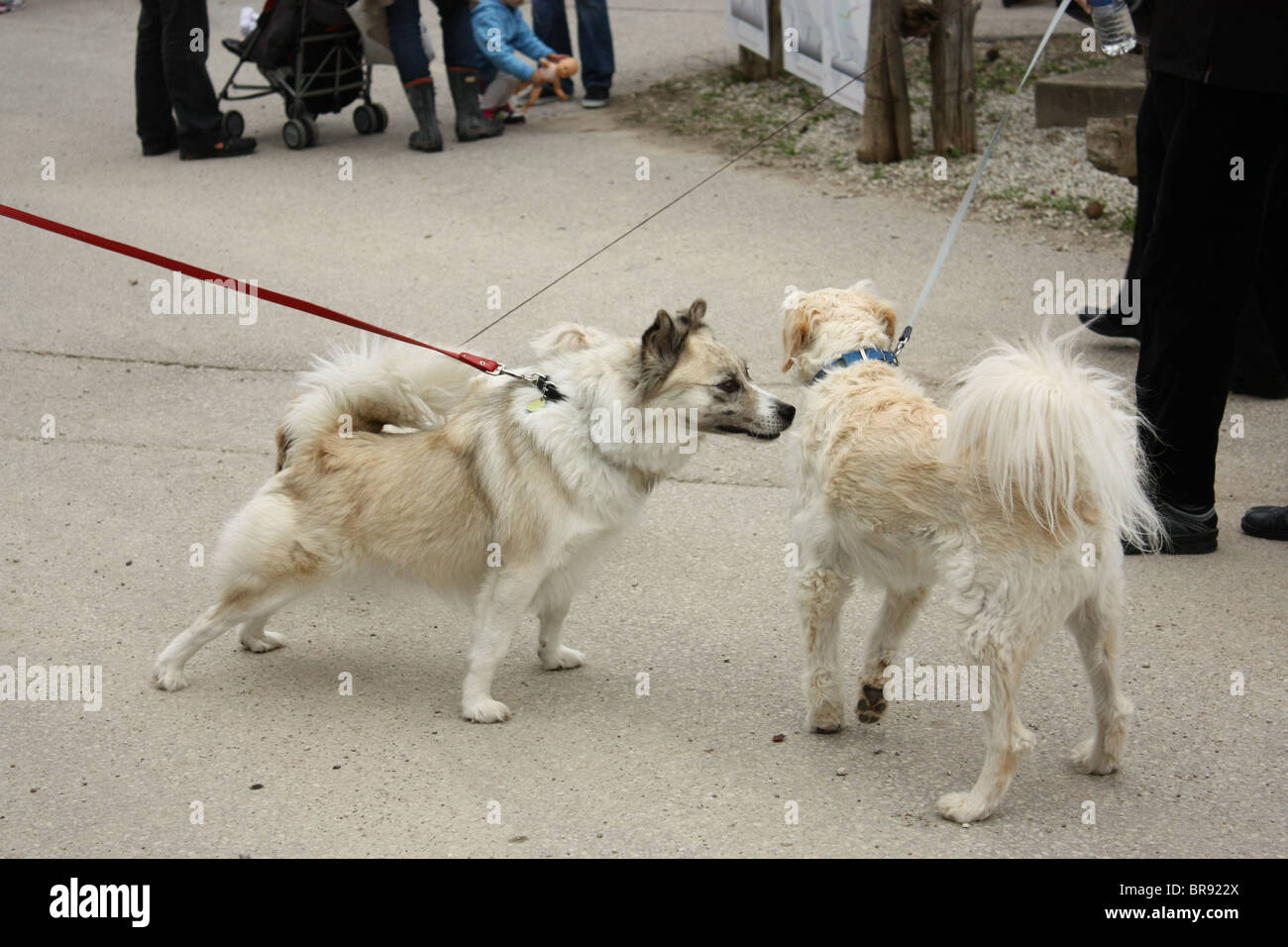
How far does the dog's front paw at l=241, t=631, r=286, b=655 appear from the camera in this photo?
4.86 m

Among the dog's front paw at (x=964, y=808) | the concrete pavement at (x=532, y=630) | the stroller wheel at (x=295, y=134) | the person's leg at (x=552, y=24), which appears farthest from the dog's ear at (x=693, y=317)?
the person's leg at (x=552, y=24)

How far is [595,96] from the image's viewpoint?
12.2 m

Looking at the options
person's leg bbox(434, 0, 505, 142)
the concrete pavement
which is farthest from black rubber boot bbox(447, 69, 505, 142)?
the concrete pavement

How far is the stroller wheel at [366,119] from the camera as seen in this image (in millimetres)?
11305

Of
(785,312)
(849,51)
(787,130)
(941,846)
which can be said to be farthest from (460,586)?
(787,130)

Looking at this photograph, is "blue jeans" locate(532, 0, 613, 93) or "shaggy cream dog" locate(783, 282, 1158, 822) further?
"blue jeans" locate(532, 0, 613, 93)

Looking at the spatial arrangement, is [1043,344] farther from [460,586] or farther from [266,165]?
[266,165]

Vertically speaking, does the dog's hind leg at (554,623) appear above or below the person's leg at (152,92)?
below

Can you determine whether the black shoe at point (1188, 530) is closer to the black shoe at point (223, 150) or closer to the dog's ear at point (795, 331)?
the dog's ear at point (795, 331)

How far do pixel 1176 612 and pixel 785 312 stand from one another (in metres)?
1.95

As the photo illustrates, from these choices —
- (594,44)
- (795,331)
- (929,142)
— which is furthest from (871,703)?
(594,44)

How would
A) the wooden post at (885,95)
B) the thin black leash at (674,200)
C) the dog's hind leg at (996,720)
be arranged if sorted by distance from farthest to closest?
the wooden post at (885,95)
the thin black leash at (674,200)
the dog's hind leg at (996,720)

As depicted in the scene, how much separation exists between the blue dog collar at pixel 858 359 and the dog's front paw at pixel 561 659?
133 cm

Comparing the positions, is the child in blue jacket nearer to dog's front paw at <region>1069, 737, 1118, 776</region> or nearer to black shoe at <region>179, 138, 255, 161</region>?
black shoe at <region>179, 138, 255, 161</region>
